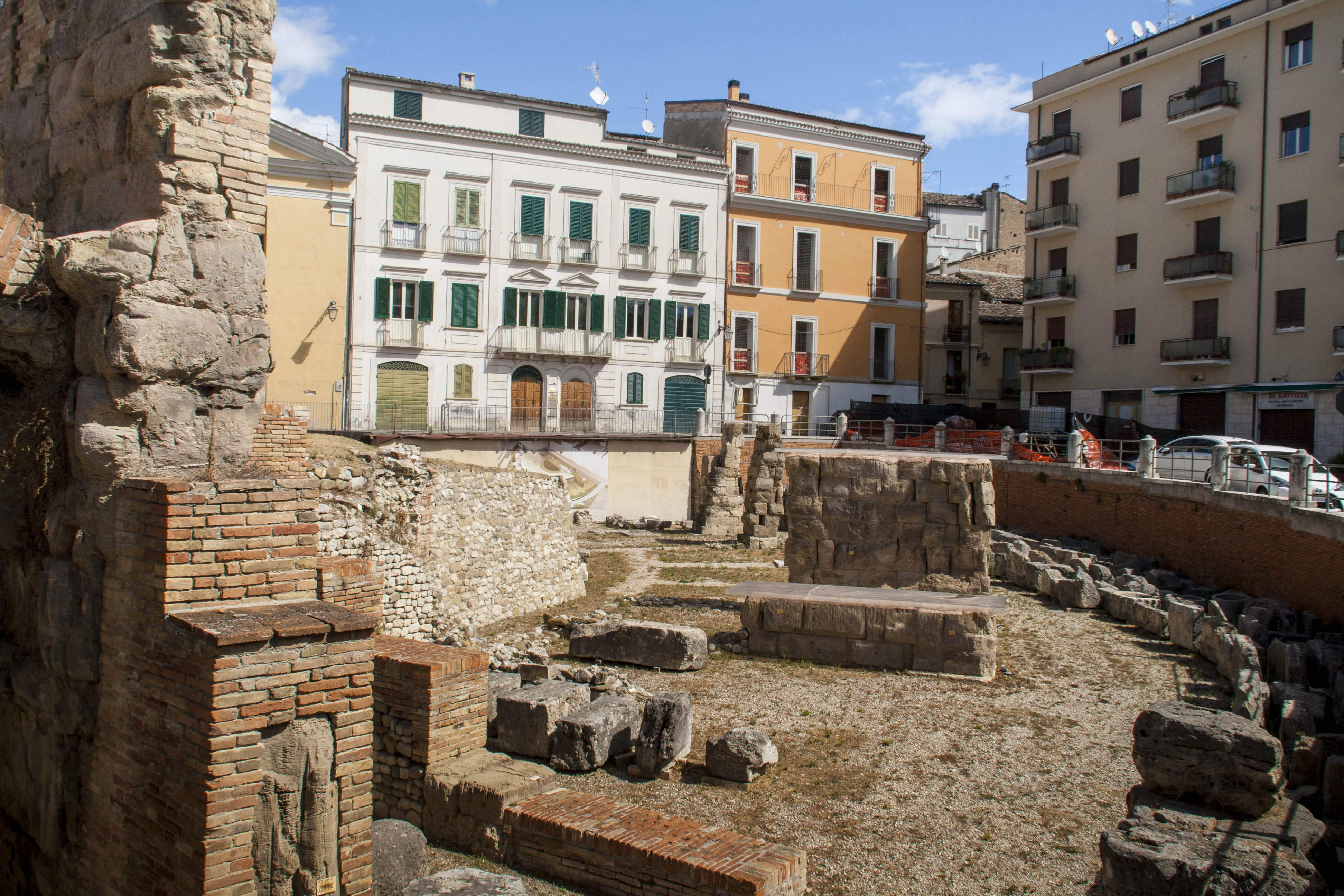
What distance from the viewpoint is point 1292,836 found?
553 centimetres

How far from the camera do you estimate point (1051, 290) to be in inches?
1320

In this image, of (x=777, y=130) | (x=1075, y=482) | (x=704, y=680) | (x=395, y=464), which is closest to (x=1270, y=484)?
(x=1075, y=482)

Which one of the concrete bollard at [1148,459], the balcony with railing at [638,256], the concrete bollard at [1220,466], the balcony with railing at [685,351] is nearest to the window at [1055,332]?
the balcony with railing at [685,351]

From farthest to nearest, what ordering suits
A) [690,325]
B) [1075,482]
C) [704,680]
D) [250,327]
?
1. [690,325]
2. [1075,482]
3. [704,680]
4. [250,327]

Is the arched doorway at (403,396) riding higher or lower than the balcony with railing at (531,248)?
lower

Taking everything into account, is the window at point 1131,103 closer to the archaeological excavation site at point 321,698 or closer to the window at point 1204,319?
the window at point 1204,319

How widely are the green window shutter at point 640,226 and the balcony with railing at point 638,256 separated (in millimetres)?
137

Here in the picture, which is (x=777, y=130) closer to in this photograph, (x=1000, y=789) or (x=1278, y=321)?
(x=1278, y=321)

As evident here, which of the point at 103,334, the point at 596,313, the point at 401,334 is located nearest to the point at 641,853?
the point at 103,334

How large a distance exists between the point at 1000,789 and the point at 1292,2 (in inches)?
1124

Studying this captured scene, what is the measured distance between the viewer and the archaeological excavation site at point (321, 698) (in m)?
4.66

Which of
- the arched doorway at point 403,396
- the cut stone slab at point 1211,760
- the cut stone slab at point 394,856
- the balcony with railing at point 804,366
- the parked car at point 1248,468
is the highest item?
the balcony with railing at point 804,366

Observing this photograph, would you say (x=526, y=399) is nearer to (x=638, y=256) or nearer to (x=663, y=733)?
(x=638, y=256)

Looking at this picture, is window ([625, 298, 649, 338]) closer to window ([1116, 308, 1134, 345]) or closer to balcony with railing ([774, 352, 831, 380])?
balcony with railing ([774, 352, 831, 380])
